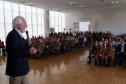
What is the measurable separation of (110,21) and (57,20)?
818 centimetres

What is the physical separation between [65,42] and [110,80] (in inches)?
227

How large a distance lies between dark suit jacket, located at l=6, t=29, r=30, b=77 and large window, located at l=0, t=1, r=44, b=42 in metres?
10.6

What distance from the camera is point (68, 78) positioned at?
4.68 m

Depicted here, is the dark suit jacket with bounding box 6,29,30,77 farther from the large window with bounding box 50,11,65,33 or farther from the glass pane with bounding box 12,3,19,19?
the large window with bounding box 50,11,65,33

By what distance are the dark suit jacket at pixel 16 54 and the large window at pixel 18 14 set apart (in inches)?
416

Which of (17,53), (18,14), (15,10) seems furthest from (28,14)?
(17,53)

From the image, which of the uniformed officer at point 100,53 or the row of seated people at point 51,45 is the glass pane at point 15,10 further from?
the uniformed officer at point 100,53

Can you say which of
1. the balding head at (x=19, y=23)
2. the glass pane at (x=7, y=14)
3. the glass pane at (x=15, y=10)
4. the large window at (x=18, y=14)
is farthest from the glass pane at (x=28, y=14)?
the balding head at (x=19, y=23)

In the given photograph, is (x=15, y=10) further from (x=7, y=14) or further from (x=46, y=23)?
(x=46, y=23)

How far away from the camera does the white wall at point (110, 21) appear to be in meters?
17.2

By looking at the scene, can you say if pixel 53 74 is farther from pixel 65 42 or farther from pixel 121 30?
pixel 121 30

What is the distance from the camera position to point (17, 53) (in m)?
1.63

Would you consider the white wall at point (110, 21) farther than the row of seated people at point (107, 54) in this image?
Yes

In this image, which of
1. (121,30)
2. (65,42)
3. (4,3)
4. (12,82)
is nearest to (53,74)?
(12,82)
